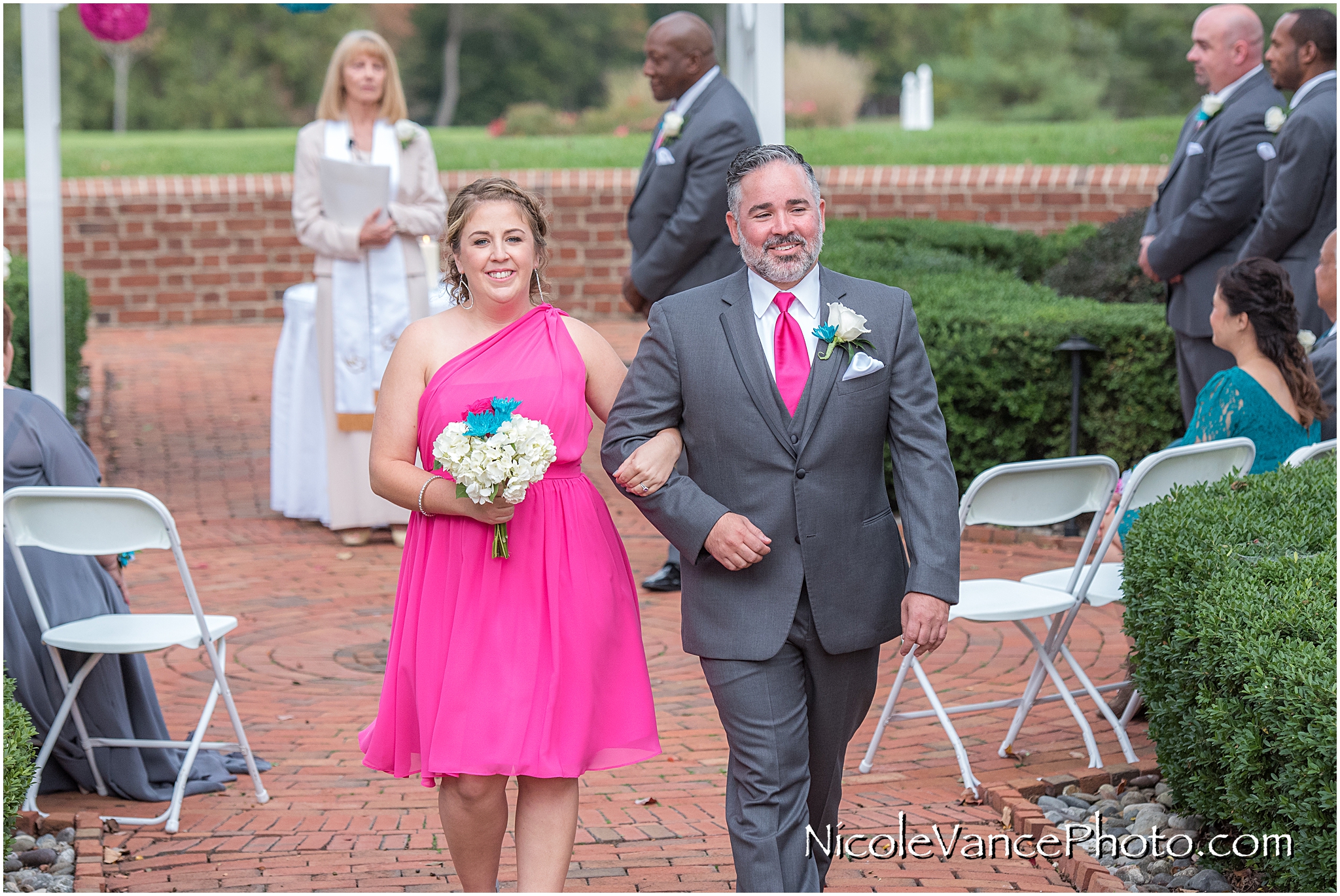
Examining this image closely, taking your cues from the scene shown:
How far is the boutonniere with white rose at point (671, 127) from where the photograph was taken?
637 cm

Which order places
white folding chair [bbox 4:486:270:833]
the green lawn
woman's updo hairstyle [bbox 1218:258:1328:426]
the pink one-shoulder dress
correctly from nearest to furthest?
the pink one-shoulder dress
white folding chair [bbox 4:486:270:833]
woman's updo hairstyle [bbox 1218:258:1328:426]
the green lawn

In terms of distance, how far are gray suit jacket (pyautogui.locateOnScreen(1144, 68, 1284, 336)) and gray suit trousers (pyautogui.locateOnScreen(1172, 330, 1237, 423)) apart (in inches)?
2.5

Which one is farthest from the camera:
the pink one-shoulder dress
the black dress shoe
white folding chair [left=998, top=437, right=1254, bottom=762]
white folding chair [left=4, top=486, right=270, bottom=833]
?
the black dress shoe

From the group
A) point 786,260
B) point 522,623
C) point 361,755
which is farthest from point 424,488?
point 361,755

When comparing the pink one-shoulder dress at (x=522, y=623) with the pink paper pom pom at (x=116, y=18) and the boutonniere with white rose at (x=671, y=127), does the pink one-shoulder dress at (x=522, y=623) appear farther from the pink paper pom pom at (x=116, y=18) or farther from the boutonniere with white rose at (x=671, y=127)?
the pink paper pom pom at (x=116, y=18)

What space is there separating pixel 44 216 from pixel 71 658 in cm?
353

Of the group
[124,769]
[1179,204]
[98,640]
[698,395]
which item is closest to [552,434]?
[698,395]

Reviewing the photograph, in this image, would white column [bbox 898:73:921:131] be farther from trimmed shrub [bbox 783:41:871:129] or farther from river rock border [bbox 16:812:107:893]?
river rock border [bbox 16:812:107:893]

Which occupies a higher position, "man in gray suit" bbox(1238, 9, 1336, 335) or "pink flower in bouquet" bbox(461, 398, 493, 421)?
"man in gray suit" bbox(1238, 9, 1336, 335)

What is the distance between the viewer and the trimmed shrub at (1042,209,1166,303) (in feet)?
30.8

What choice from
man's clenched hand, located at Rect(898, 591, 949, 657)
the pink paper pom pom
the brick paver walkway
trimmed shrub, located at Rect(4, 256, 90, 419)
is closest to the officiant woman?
the brick paver walkway

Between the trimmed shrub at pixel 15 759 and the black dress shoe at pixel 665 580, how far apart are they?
330cm

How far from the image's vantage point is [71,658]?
15.0 ft

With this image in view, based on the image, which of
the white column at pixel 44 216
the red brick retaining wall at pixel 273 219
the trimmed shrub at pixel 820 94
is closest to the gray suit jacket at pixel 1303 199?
the white column at pixel 44 216
